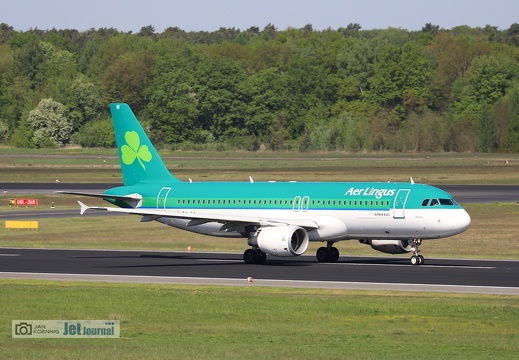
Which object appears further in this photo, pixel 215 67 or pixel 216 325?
pixel 215 67

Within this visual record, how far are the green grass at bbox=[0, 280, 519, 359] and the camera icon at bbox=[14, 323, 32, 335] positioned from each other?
28cm

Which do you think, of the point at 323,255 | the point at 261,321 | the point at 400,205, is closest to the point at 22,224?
the point at 323,255

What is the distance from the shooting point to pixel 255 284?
135 feet

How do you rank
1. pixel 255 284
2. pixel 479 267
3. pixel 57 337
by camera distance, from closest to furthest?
pixel 57 337
pixel 255 284
pixel 479 267

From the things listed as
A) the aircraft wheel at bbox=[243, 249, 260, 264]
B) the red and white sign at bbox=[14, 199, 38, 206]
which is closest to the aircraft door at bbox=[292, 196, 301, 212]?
the aircraft wheel at bbox=[243, 249, 260, 264]

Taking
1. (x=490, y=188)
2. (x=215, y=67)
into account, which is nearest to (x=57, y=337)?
(x=490, y=188)

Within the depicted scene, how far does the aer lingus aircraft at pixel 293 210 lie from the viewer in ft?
160

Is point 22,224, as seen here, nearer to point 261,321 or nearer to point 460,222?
point 460,222

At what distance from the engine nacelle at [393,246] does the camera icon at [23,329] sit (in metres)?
24.4

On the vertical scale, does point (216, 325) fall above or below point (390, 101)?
below

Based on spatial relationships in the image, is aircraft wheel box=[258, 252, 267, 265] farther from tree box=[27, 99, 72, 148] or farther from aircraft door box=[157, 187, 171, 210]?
tree box=[27, 99, 72, 148]

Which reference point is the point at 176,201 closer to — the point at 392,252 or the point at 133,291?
the point at 392,252

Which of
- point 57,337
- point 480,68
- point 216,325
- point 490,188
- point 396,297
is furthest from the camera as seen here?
point 480,68

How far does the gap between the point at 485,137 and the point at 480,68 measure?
98.9ft
